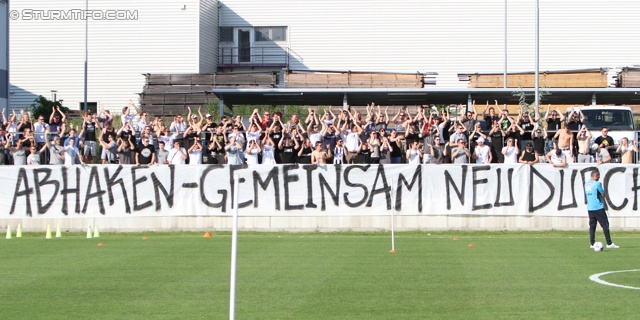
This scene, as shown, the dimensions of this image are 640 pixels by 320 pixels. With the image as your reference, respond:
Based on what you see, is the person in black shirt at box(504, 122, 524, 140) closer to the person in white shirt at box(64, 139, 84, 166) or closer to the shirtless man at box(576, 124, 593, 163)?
the shirtless man at box(576, 124, 593, 163)

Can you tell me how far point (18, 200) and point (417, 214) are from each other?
1201cm

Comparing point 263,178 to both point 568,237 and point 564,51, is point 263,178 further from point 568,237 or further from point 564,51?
point 564,51

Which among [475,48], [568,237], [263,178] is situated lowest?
[568,237]

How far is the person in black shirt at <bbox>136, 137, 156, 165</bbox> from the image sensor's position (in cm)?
2533

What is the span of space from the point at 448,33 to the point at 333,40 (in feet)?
25.5

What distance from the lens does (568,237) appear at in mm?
22156

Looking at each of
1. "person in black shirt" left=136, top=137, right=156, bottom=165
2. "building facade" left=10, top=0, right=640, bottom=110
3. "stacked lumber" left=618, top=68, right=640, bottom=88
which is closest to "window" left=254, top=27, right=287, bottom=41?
"building facade" left=10, top=0, right=640, bottom=110

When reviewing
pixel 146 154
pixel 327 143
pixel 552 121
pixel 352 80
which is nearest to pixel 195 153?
pixel 146 154

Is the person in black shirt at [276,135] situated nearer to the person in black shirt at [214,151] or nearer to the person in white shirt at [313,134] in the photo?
the person in white shirt at [313,134]

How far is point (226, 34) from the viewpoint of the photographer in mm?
57250

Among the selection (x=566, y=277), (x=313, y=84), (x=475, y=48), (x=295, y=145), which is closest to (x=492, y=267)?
(x=566, y=277)

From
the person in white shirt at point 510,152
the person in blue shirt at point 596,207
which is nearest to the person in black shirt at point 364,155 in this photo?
the person in white shirt at point 510,152

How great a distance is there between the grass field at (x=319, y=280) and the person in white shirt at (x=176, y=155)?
554 cm

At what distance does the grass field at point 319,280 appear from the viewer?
998 cm
